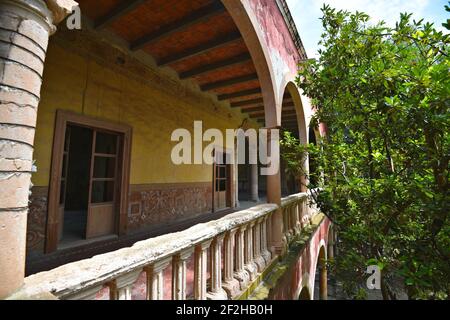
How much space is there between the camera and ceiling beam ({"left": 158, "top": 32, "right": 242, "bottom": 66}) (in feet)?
13.0

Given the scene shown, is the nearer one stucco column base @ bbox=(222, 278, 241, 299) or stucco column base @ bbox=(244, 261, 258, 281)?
stucco column base @ bbox=(222, 278, 241, 299)

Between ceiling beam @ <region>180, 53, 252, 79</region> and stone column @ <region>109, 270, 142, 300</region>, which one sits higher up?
ceiling beam @ <region>180, 53, 252, 79</region>

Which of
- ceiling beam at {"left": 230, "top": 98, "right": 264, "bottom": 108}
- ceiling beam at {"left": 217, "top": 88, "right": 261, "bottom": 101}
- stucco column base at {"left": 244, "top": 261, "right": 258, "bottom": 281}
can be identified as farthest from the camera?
ceiling beam at {"left": 230, "top": 98, "right": 264, "bottom": 108}

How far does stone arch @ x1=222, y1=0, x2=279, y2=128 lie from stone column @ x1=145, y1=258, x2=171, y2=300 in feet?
8.63

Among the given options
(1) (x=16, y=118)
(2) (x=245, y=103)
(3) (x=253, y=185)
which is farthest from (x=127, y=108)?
(3) (x=253, y=185)

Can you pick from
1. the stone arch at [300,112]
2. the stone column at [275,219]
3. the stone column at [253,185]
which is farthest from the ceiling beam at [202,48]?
the stone column at [253,185]

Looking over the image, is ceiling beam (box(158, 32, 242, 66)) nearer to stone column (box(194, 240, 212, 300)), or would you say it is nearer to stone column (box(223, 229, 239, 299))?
stone column (box(223, 229, 239, 299))

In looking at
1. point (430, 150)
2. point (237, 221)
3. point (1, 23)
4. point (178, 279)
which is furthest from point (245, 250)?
point (1, 23)

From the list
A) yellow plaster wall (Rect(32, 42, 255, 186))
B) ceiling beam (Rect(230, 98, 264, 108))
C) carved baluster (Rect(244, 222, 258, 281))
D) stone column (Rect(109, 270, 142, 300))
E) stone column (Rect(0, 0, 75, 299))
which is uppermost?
ceiling beam (Rect(230, 98, 264, 108))

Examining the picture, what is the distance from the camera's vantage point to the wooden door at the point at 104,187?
4.03 meters

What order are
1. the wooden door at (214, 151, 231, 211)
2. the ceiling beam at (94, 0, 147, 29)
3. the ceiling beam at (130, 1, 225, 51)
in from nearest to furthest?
the ceiling beam at (94, 0, 147, 29)
the ceiling beam at (130, 1, 225, 51)
the wooden door at (214, 151, 231, 211)

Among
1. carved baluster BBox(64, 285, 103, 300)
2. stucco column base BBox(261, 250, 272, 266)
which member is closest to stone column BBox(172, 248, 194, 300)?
carved baluster BBox(64, 285, 103, 300)

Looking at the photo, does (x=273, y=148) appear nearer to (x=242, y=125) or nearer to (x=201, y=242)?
(x=201, y=242)

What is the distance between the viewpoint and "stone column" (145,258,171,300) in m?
1.35
